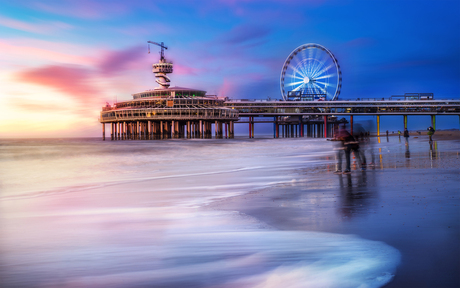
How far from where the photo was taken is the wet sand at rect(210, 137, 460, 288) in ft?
12.0

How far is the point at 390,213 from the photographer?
5.91 metres

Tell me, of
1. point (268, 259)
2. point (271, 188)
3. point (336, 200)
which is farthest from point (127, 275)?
point (271, 188)

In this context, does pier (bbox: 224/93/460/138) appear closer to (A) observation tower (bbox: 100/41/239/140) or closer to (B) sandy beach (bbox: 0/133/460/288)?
(A) observation tower (bbox: 100/41/239/140)

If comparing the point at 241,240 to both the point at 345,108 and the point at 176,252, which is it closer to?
the point at 176,252

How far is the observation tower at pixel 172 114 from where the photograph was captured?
309ft

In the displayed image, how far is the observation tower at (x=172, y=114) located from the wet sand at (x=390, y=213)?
84.3 m

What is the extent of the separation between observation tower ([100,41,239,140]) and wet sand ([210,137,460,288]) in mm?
84318

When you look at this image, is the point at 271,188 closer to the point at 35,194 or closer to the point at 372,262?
the point at 372,262

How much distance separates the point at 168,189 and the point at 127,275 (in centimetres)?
658

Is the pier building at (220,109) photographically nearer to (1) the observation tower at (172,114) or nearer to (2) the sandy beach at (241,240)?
(1) the observation tower at (172,114)

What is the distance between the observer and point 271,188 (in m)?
9.69

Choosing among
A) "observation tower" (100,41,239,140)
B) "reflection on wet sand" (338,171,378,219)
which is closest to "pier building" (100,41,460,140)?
"observation tower" (100,41,239,140)

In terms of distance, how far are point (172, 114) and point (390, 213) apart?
9123 centimetres

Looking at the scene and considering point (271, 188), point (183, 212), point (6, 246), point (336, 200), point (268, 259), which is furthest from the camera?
point (271, 188)
